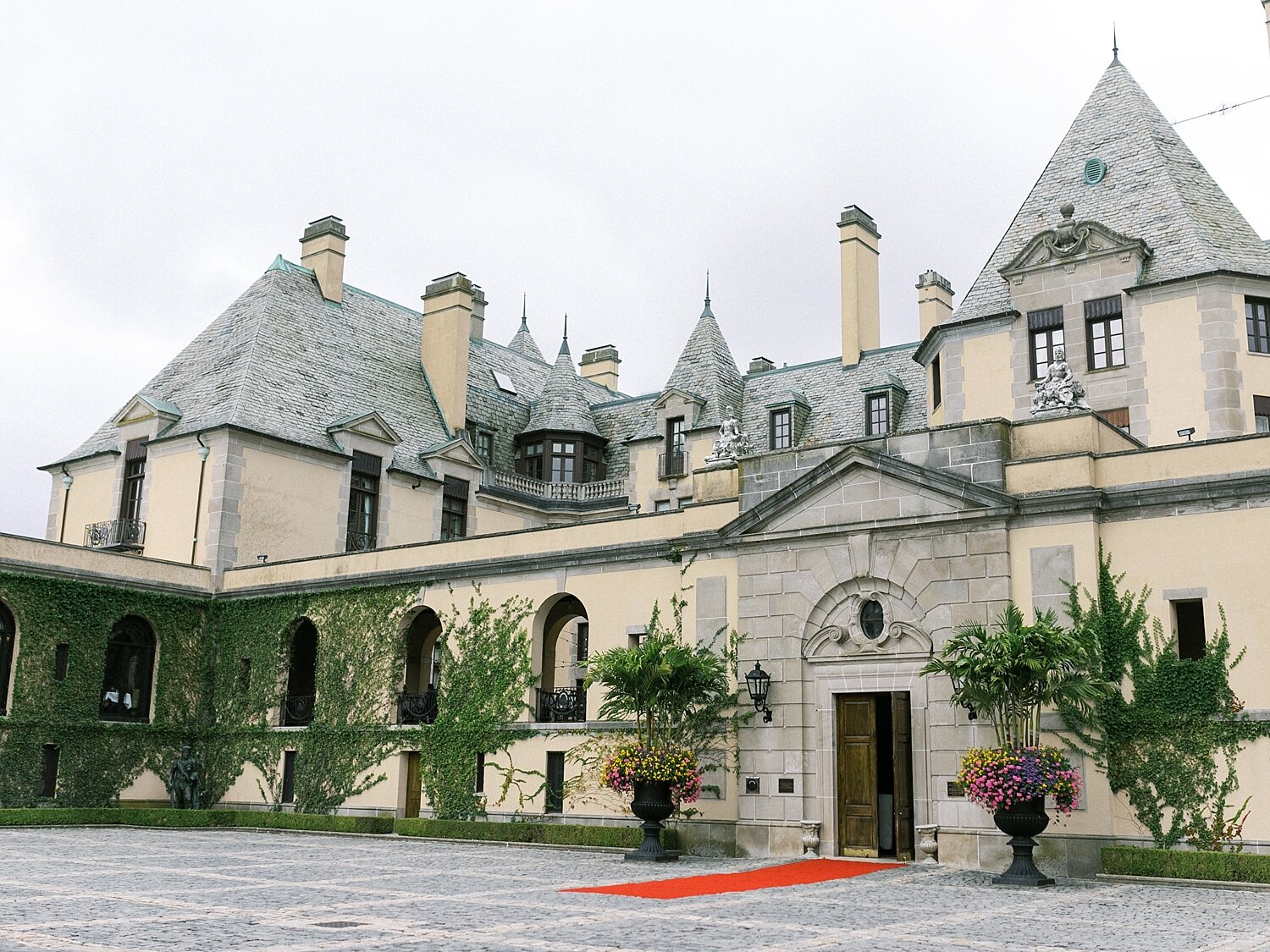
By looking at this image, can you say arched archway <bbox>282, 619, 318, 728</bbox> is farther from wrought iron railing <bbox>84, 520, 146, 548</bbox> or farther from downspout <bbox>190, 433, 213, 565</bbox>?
wrought iron railing <bbox>84, 520, 146, 548</bbox>

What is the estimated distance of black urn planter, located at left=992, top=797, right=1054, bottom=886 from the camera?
17.9 m

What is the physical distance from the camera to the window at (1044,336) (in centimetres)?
2948

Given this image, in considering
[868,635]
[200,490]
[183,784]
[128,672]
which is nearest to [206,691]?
[128,672]

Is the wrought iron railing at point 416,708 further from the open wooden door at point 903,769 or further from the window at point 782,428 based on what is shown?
the window at point 782,428

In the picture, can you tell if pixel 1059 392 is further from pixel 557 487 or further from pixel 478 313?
pixel 478 313

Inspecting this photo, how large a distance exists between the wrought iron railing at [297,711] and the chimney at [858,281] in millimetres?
19087

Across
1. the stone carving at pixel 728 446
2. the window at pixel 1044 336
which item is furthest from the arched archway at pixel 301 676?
the window at pixel 1044 336

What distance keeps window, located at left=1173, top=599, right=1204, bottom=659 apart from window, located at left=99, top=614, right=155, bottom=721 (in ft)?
81.0

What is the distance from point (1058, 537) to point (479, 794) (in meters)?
13.6

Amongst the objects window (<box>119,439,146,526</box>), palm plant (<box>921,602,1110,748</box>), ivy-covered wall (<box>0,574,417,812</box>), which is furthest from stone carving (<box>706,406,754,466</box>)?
window (<box>119,439,146,526</box>)

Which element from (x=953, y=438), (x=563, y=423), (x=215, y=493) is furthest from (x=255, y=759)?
(x=953, y=438)

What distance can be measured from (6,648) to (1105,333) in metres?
27.0

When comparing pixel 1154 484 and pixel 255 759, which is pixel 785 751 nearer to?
pixel 1154 484

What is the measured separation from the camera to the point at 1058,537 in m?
20.3
